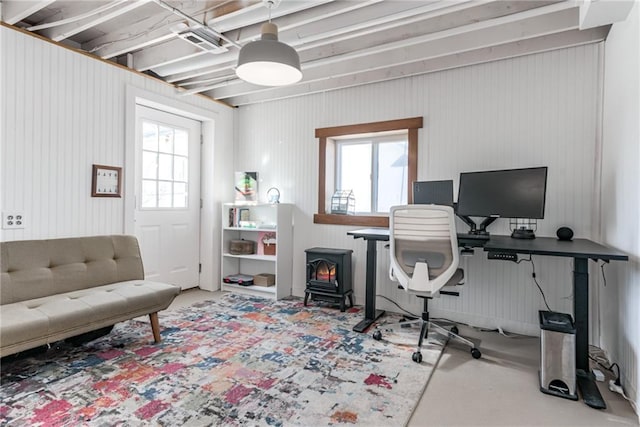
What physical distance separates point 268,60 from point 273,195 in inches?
101

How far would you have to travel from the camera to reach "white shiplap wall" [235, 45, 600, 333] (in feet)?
9.61

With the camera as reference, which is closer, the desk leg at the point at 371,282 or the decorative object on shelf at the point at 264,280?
the desk leg at the point at 371,282

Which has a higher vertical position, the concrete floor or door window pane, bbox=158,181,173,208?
door window pane, bbox=158,181,173,208

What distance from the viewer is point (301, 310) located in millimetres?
3748

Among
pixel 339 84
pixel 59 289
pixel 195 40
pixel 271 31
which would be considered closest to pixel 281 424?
pixel 59 289

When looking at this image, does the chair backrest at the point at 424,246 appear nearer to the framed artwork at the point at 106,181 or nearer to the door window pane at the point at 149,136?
the framed artwork at the point at 106,181

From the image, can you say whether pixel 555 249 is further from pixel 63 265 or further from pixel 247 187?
pixel 63 265

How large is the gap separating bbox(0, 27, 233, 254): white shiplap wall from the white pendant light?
6.25 feet

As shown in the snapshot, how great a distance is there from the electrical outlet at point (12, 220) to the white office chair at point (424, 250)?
2.98m

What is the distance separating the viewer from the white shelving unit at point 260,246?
420cm

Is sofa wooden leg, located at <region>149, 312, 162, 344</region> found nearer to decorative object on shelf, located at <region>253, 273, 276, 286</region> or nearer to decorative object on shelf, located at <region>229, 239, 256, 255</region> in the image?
decorative object on shelf, located at <region>253, 273, 276, 286</region>

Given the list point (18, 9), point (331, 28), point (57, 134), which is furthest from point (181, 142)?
point (331, 28)

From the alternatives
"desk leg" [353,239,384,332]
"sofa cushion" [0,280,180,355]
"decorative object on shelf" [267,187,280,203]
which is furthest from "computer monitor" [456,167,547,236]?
"sofa cushion" [0,280,180,355]

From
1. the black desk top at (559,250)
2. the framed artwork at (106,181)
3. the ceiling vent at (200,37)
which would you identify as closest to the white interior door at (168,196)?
the framed artwork at (106,181)
